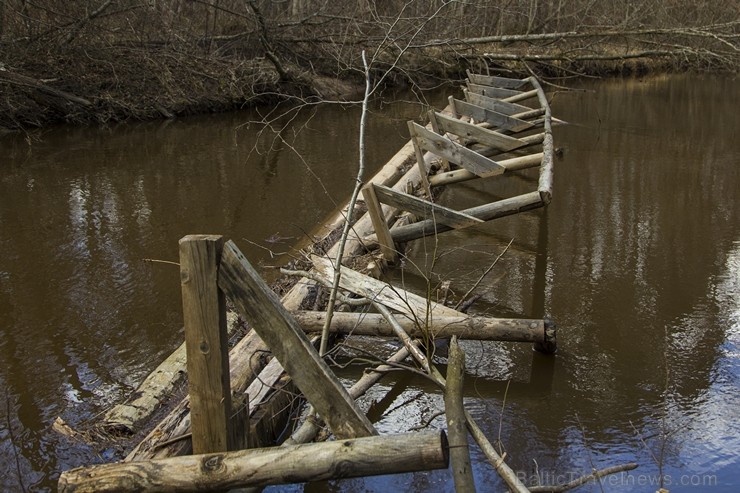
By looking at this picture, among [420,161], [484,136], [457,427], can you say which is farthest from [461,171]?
[457,427]

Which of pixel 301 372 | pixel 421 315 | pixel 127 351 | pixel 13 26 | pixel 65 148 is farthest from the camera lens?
pixel 13 26

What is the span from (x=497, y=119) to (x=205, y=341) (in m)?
9.63

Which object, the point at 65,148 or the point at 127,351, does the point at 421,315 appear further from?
the point at 65,148

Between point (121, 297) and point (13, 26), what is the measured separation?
32.2 feet

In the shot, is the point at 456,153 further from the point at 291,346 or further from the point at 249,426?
the point at 291,346

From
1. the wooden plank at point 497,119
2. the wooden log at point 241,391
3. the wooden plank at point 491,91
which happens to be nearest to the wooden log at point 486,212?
the wooden log at point 241,391

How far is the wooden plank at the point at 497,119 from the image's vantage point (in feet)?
38.8

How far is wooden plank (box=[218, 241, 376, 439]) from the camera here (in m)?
3.04

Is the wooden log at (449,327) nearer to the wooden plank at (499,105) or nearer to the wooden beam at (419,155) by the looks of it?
the wooden beam at (419,155)

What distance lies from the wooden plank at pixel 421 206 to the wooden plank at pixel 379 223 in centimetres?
5

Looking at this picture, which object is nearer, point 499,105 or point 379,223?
point 379,223

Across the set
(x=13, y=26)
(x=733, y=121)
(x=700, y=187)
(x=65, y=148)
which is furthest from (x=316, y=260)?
(x=733, y=121)

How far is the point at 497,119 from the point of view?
1203 centimetres

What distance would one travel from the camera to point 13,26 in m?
14.0
